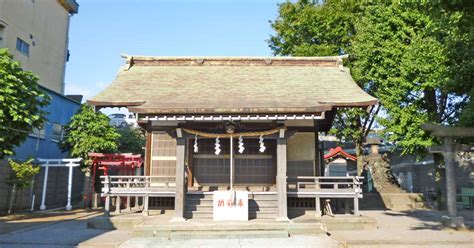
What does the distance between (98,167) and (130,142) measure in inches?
262

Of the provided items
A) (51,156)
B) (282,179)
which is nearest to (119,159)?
(51,156)

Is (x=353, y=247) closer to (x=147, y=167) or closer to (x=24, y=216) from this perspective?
(x=147, y=167)

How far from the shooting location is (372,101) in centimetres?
1292

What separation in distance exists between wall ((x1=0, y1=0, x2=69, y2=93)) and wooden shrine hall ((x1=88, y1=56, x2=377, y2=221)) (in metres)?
11.3

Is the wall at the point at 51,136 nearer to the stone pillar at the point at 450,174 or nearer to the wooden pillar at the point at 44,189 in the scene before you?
the wooden pillar at the point at 44,189

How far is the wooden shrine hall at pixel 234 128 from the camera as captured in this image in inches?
471

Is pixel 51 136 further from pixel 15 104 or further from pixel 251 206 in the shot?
pixel 251 206

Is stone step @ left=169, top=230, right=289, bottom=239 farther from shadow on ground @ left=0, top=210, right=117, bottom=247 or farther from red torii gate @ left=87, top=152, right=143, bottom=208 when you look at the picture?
red torii gate @ left=87, top=152, right=143, bottom=208

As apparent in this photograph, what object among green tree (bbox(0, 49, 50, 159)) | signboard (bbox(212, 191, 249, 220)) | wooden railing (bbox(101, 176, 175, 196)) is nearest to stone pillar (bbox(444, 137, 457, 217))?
signboard (bbox(212, 191, 249, 220))

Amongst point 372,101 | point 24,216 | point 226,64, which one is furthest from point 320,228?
point 24,216

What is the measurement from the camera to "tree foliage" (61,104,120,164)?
778 inches

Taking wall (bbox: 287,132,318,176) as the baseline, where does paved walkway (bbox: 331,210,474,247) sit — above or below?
below

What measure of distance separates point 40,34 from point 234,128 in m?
21.7

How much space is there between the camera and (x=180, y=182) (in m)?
12.0
